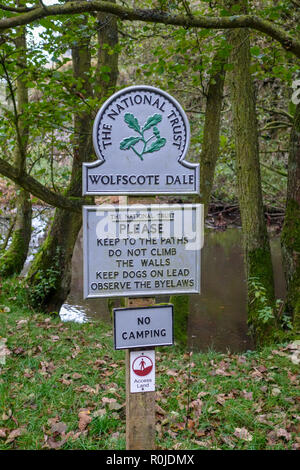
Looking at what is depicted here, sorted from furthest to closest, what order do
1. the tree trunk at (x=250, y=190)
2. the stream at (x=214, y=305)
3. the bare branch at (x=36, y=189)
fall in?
the stream at (x=214, y=305)
the tree trunk at (x=250, y=190)
the bare branch at (x=36, y=189)

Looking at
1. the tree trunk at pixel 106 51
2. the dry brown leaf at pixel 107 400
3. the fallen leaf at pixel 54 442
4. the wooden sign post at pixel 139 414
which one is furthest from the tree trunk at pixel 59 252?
the wooden sign post at pixel 139 414

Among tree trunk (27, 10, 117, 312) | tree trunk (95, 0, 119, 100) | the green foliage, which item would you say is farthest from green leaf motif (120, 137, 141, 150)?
the green foliage

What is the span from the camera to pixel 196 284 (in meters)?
3.14

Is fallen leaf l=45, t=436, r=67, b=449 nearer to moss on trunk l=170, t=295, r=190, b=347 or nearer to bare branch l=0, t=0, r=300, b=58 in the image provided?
bare branch l=0, t=0, r=300, b=58

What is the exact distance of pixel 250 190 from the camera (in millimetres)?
6777

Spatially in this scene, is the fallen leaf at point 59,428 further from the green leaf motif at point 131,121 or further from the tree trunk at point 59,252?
the tree trunk at point 59,252

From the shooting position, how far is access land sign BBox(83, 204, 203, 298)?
295cm

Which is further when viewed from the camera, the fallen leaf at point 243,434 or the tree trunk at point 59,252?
the tree trunk at point 59,252

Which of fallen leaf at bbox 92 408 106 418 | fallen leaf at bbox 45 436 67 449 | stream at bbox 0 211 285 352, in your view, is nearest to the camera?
fallen leaf at bbox 45 436 67 449

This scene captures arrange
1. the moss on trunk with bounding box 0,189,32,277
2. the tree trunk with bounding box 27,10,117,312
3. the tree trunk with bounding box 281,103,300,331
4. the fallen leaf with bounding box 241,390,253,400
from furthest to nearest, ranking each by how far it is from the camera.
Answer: the moss on trunk with bounding box 0,189,32,277 < the tree trunk with bounding box 27,10,117,312 < the tree trunk with bounding box 281,103,300,331 < the fallen leaf with bounding box 241,390,253,400

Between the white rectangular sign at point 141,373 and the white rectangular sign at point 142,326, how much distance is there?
89 millimetres

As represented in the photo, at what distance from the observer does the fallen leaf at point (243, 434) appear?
3546 mm

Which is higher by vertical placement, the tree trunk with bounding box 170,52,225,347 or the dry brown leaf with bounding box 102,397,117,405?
the tree trunk with bounding box 170,52,225,347
